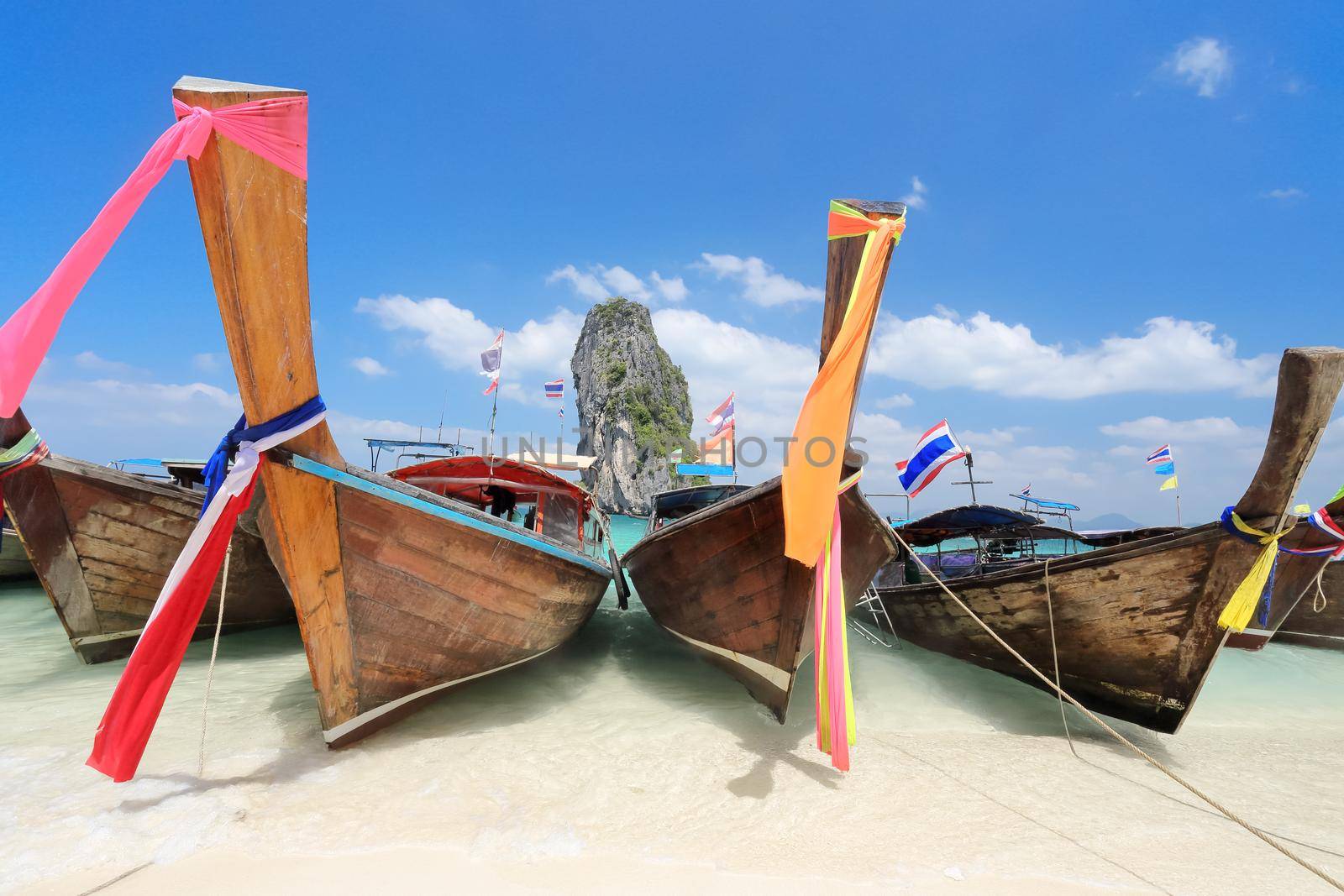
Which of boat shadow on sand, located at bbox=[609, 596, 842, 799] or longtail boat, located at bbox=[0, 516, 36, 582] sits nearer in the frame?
boat shadow on sand, located at bbox=[609, 596, 842, 799]

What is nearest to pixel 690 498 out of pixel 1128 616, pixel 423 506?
pixel 423 506

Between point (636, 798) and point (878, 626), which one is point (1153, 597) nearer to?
point (636, 798)

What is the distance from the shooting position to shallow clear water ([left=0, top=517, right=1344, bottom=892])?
2.92 m

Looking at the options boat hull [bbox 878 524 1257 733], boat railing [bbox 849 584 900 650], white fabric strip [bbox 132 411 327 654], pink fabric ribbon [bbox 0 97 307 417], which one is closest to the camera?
pink fabric ribbon [bbox 0 97 307 417]

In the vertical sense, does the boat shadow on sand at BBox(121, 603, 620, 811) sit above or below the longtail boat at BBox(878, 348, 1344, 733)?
below

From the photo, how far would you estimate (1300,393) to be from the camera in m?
3.58

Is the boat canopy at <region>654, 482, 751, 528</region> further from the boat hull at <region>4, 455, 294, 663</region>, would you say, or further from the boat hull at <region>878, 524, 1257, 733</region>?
the boat hull at <region>4, 455, 294, 663</region>

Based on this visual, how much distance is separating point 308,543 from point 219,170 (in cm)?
214

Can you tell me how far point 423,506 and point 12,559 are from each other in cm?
1290

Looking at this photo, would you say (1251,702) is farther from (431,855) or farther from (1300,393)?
(431,855)

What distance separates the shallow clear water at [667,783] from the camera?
2.92 meters

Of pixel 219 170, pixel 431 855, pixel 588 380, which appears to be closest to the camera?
pixel 219 170

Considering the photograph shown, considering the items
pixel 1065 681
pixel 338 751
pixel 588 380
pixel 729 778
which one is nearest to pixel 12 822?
pixel 338 751

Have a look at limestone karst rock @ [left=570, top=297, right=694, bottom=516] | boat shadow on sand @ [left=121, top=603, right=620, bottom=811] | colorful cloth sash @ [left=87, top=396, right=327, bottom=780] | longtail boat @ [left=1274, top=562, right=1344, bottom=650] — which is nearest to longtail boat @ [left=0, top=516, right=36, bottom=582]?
boat shadow on sand @ [left=121, top=603, right=620, bottom=811]
